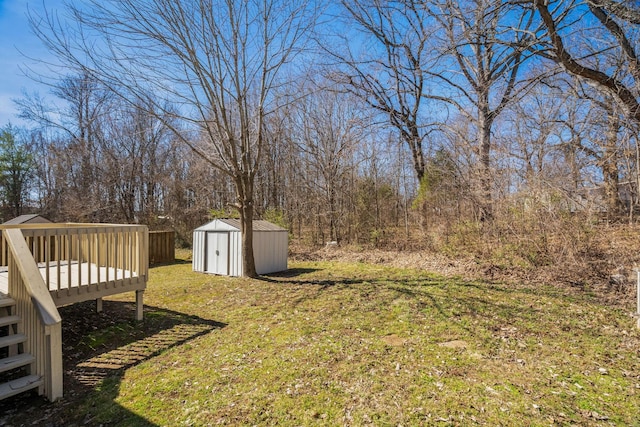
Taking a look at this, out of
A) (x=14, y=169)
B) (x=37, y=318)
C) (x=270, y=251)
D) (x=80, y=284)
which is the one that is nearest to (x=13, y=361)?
(x=37, y=318)

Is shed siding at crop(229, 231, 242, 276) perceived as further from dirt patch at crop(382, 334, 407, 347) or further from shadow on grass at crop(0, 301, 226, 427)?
dirt patch at crop(382, 334, 407, 347)

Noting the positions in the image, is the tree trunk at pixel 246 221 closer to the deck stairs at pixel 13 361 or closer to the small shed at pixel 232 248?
the small shed at pixel 232 248

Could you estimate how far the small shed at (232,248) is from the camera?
29.1ft

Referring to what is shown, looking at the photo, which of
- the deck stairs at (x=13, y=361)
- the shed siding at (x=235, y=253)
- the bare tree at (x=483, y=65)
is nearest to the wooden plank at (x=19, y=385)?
the deck stairs at (x=13, y=361)

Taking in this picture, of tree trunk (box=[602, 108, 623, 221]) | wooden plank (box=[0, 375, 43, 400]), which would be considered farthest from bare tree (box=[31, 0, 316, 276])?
tree trunk (box=[602, 108, 623, 221])

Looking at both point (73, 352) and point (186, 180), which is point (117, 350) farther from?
point (186, 180)

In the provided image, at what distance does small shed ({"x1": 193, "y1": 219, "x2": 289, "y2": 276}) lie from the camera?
8875 millimetres

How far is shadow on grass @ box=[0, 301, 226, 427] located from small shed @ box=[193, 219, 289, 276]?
3.06 metres

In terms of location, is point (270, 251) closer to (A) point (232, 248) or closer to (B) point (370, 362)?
(A) point (232, 248)

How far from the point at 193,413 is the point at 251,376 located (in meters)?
0.69

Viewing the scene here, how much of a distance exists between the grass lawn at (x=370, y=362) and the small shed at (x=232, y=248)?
2683mm

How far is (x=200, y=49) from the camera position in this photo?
269 inches

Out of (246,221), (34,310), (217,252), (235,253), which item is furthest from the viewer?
(217,252)

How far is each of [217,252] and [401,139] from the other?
8.57 m
